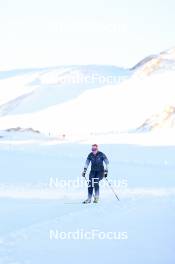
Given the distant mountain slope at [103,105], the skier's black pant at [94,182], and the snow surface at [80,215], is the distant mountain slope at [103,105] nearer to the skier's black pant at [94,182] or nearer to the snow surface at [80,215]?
the snow surface at [80,215]

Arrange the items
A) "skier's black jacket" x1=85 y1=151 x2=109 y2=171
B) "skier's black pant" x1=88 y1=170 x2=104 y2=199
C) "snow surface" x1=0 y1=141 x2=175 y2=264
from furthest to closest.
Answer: "skier's black pant" x1=88 y1=170 x2=104 y2=199
"skier's black jacket" x1=85 y1=151 x2=109 y2=171
"snow surface" x1=0 y1=141 x2=175 y2=264

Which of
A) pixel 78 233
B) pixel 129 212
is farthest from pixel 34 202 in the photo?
pixel 78 233

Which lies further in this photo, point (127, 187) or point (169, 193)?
point (127, 187)

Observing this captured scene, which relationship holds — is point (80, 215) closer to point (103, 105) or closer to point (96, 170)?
→ point (96, 170)

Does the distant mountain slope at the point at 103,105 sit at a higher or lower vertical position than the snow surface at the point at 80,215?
higher

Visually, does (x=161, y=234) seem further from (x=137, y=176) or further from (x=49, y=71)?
(x=49, y=71)

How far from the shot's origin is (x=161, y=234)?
12.6 meters

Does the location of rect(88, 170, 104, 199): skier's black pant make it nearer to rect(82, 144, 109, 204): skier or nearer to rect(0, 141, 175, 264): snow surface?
rect(82, 144, 109, 204): skier

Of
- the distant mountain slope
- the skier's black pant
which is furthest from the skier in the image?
the distant mountain slope

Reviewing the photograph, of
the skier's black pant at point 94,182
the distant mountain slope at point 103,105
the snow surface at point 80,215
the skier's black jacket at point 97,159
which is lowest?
the snow surface at point 80,215

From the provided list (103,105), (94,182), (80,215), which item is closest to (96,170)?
(94,182)

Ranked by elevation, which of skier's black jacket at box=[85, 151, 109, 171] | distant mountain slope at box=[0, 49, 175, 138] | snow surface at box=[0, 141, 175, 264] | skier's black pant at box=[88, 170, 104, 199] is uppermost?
distant mountain slope at box=[0, 49, 175, 138]

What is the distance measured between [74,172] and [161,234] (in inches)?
519

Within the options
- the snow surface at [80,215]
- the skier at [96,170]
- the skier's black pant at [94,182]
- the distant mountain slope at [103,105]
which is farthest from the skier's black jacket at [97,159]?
the distant mountain slope at [103,105]
